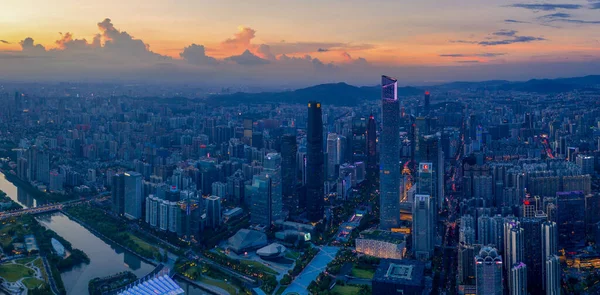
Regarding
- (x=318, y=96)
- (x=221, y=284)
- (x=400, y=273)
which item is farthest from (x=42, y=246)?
(x=318, y=96)

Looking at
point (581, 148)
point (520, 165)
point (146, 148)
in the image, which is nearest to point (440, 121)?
point (581, 148)

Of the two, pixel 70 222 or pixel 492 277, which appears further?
pixel 70 222

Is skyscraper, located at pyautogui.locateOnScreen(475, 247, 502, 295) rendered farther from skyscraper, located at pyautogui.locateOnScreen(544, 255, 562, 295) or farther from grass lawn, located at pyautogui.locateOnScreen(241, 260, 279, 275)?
grass lawn, located at pyautogui.locateOnScreen(241, 260, 279, 275)

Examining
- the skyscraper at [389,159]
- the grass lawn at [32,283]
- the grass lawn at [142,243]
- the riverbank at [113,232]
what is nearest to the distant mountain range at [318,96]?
the riverbank at [113,232]

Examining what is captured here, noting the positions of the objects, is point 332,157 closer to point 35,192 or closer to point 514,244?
point 35,192

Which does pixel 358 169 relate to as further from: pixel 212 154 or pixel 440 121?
pixel 440 121

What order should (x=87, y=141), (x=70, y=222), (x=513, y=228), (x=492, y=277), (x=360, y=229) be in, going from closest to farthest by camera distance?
(x=492, y=277) → (x=513, y=228) → (x=360, y=229) → (x=70, y=222) → (x=87, y=141)

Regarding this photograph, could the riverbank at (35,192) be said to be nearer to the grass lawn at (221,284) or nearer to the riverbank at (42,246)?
the riverbank at (42,246)
